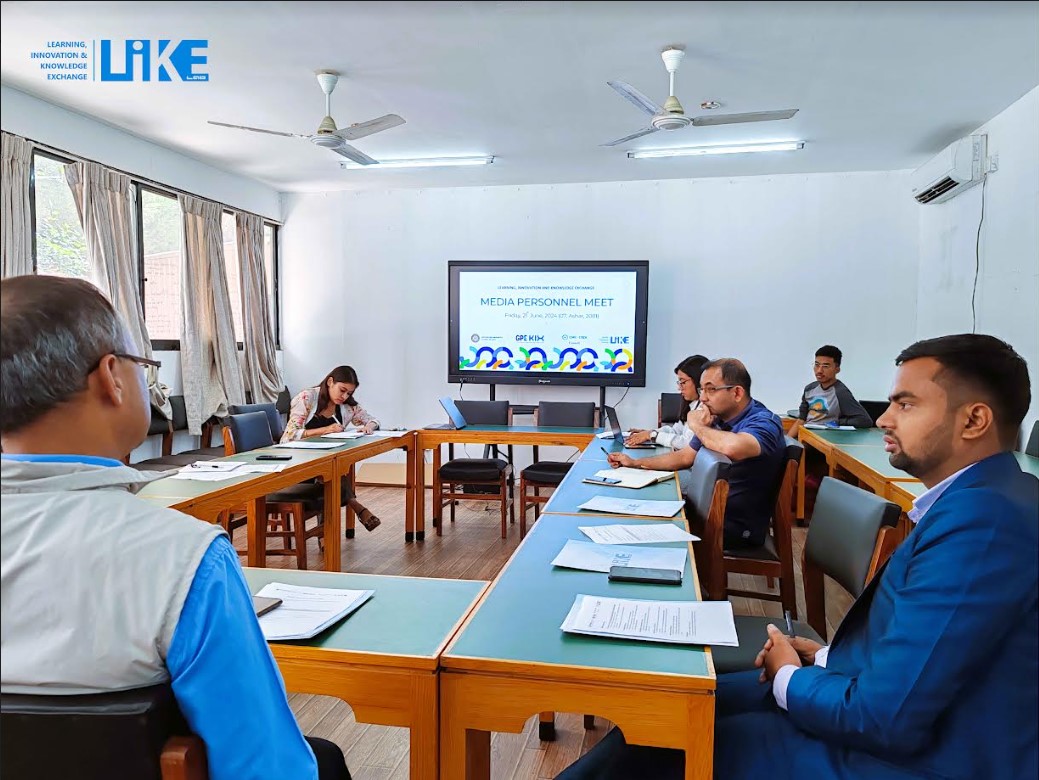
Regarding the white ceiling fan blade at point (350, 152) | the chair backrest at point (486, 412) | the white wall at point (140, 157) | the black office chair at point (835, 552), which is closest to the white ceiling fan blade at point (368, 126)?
the white ceiling fan blade at point (350, 152)

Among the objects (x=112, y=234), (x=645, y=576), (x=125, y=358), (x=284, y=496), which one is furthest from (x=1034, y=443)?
(x=112, y=234)

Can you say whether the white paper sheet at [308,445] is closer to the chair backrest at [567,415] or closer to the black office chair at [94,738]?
the chair backrest at [567,415]

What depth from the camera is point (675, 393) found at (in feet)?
20.0

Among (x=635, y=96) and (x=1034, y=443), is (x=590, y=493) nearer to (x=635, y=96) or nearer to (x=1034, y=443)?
(x=635, y=96)

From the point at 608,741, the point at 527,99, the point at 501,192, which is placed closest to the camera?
the point at 608,741

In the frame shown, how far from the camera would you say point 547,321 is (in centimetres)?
618

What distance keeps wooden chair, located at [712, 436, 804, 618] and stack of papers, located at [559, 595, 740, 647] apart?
1064 mm

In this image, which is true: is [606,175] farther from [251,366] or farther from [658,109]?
[251,366]

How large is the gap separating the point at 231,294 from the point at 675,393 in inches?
156

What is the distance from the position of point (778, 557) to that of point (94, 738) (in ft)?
7.75

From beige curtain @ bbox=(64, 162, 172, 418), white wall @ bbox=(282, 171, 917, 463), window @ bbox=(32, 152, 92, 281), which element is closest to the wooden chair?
white wall @ bbox=(282, 171, 917, 463)

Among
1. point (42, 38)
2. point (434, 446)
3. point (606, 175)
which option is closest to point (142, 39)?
point (42, 38)

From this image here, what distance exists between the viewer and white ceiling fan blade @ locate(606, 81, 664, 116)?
3389 mm

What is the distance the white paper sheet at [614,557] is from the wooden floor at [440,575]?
0.71m
